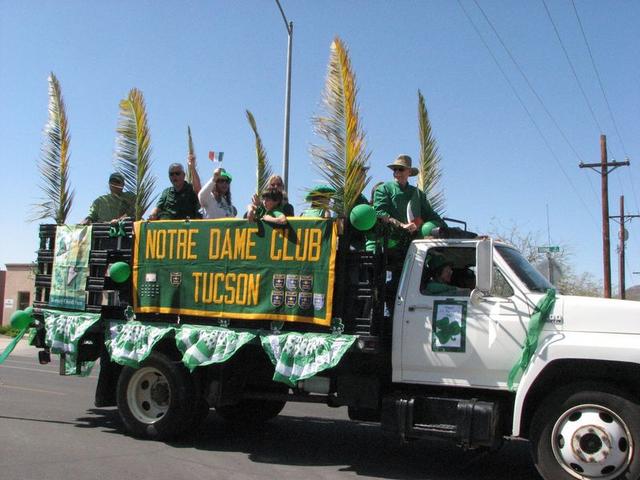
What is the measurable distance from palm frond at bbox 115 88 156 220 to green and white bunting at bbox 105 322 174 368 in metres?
1.80

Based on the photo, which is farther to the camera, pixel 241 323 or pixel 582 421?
pixel 241 323

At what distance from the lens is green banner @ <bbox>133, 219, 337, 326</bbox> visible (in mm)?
6648

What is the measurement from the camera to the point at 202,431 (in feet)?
26.9

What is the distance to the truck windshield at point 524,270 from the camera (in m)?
6.16

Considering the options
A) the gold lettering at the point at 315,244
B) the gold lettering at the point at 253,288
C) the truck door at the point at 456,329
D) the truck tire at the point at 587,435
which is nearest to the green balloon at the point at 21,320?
the gold lettering at the point at 253,288

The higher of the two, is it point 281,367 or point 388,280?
point 388,280

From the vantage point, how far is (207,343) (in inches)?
280

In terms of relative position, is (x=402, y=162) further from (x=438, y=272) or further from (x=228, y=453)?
(x=228, y=453)

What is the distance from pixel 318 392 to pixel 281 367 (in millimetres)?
525

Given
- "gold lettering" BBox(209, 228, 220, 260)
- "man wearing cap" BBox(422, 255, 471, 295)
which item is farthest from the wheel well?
"gold lettering" BBox(209, 228, 220, 260)

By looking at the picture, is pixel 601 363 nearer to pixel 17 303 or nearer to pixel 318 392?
pixel 318 392

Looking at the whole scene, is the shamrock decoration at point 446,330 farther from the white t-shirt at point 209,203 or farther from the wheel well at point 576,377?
the white t-shirt at point 209,203

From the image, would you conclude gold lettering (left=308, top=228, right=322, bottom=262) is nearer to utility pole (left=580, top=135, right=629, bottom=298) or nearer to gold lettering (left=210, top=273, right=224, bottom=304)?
gold lettering (left=210, top=273, right=224, bottom=304)

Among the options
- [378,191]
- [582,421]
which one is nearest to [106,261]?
[378,191]
